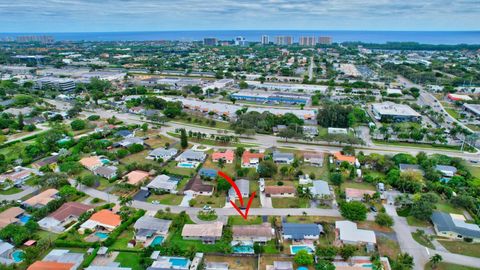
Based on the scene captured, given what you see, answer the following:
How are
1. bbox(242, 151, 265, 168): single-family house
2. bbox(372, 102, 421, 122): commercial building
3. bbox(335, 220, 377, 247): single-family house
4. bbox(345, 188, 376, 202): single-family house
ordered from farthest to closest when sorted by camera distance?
bbox(372, 102, 421, 122): commercial building, bbox(242, 151, 265, 168): single-family house, bbox(345, 188, 376, 202): single-family house, bbox(335, 220, 377, 247): single-family house

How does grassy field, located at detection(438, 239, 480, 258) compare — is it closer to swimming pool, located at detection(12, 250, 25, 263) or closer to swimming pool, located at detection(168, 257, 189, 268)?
swimming pool, located at detection(168, 257, 189, 268)

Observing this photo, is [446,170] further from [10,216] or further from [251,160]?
[10,216]

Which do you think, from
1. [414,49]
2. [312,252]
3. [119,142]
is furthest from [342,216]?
[414,49]

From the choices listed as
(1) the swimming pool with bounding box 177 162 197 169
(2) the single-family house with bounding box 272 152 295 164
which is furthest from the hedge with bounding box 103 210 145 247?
(2) the single-family house with bounding box 272 152 295 164

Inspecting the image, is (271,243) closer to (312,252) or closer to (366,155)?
(312,252)

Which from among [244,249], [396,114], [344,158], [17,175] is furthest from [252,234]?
[396,114]
